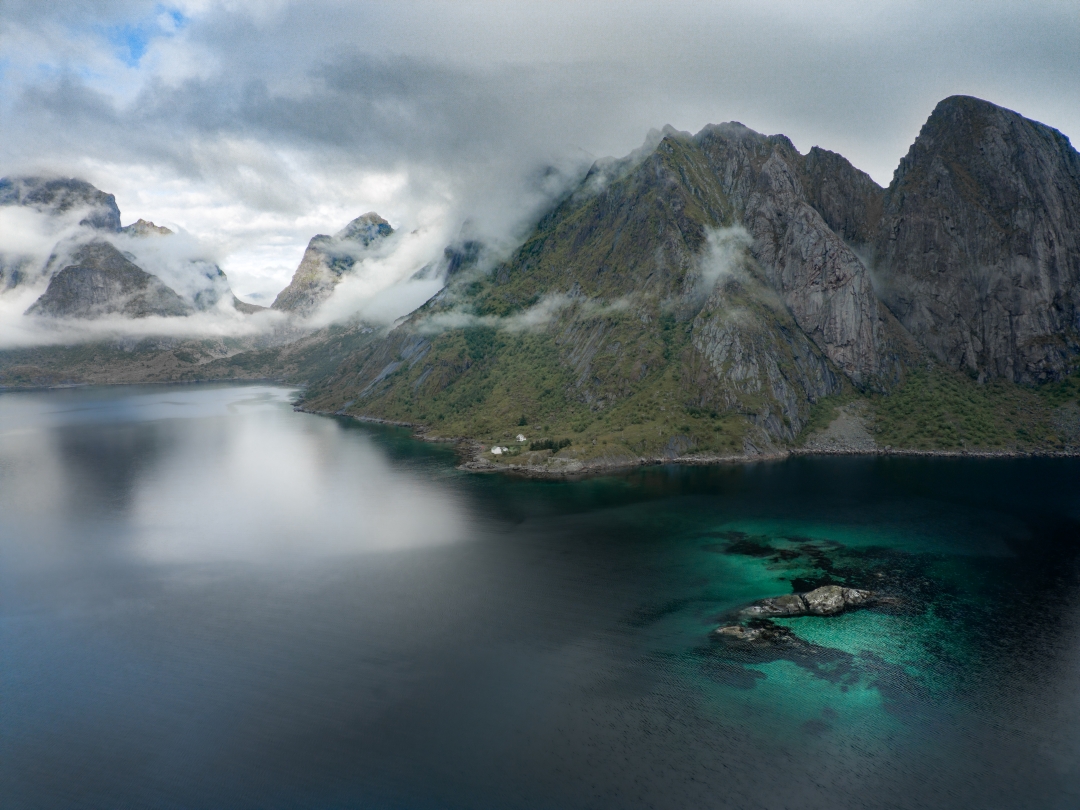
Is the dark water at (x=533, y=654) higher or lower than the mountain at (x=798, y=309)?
lower

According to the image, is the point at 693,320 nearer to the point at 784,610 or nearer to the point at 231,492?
the point at 784,610

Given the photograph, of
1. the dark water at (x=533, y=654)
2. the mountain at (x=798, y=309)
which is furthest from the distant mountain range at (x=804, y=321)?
the dark water at (x=533, y=654)

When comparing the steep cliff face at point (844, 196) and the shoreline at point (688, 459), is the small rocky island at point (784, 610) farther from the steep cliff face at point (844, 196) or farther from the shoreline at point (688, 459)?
the steep cliff face at point (844, 196)

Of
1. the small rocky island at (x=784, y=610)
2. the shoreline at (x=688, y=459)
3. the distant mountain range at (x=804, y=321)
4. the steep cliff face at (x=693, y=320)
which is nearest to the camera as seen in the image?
the small rocky island at (x=784, y=610)

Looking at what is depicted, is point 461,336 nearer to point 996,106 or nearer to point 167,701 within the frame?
point 167,701

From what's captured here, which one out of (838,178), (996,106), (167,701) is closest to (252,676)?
(167,701)

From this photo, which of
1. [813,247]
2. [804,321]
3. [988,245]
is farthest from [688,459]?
[988,245]
